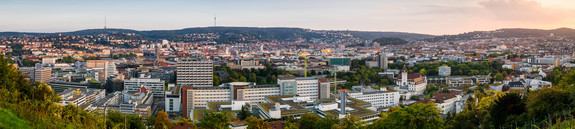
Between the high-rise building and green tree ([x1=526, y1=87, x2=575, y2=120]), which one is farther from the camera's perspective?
the high-rise building

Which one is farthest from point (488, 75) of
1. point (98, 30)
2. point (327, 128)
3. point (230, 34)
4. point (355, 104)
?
point (98, 30)

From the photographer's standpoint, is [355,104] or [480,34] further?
[480,34]

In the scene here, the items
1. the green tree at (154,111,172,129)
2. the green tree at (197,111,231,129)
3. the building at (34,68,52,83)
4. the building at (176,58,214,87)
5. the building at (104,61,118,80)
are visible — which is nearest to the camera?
the green tree at (197,111,231,129)

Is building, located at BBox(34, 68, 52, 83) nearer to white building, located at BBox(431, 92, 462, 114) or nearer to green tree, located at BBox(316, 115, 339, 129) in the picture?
green tree, located at BBox(316, 115, 339, 129)

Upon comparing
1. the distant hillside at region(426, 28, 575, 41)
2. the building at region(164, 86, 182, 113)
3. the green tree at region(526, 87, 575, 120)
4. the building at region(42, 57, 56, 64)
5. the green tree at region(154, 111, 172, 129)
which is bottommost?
the building at region(164, 86, 182, 113)

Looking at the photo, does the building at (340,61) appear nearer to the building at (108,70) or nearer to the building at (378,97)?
the building at (378,97)

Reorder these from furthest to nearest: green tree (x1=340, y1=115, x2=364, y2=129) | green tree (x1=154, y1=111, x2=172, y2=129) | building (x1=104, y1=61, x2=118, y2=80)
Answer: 1. building (x1=104, y1=61, x2=118, y2=80)
2. green tree (x1=154, y1=111, x2=172, y2=129)
3. green tree (x1=340, y1=115, x2=364, y2=129)

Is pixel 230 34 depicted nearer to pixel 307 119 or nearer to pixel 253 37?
pixel 253 37

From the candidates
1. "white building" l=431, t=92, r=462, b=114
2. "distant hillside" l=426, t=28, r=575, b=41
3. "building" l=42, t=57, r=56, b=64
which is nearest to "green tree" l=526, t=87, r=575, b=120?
"white building" l=431, t=92, r=462, b=114
